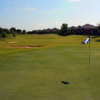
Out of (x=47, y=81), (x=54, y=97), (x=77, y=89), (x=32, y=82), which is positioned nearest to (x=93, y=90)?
(x=77, y=89)

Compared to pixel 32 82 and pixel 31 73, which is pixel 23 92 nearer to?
pixel 32 82

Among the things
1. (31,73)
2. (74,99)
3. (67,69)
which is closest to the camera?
(74,99)

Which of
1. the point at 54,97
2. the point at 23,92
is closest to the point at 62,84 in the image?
the point at 54,97

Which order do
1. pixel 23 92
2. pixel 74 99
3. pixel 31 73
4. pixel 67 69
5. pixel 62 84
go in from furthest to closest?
pixel 67 69 → pixel 31 73 → pixel 62 84 → pixel 23 92 → pixel 74 99

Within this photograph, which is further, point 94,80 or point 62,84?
point 94,80

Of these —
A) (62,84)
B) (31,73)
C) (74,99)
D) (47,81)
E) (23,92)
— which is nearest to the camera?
(74,99)

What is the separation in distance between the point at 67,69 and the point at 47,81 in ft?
12.5

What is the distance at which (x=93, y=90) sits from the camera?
9.46 m

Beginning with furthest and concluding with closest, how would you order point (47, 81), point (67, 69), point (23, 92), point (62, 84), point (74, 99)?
point (67, 69) < point (47, 81) < point (62, 84) < point (23, 92) < point (74, 99)

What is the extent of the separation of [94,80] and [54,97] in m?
4.27

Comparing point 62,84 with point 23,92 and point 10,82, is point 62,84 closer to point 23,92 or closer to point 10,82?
point 23,92

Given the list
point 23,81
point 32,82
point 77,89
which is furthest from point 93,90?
point 23,81

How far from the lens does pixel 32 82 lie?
11.2 m

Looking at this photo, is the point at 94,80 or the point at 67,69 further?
the point at 67,69
